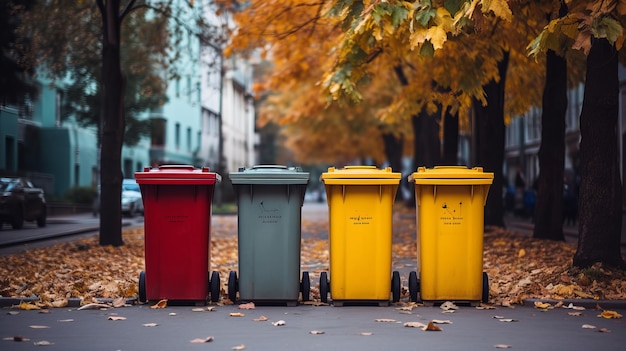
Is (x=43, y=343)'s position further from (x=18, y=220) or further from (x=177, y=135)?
(x=177, y=135)

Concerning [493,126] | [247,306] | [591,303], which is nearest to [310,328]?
[247,306]

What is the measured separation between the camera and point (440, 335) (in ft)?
26.7

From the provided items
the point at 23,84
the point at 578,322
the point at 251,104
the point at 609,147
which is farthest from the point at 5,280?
the point at 251,104

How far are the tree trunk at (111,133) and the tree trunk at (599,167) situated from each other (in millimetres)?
9225

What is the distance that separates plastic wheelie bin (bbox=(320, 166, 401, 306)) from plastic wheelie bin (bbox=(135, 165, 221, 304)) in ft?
4.28

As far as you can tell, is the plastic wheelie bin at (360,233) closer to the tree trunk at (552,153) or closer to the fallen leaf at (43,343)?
the fallen leaf at (43,343)

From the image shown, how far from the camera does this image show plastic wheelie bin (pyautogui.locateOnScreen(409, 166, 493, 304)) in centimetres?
996

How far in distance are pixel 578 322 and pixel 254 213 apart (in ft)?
11.0

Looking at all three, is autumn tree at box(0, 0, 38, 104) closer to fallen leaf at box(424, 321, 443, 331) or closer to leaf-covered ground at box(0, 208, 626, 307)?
leaf-covered ground at box(0, 208, 626, 307)

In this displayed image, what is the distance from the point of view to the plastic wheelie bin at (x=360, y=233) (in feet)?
32.4

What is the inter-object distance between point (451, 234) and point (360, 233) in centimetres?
95

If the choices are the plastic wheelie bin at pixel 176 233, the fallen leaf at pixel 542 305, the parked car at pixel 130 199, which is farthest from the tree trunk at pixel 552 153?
the parked car at pixel 130 199

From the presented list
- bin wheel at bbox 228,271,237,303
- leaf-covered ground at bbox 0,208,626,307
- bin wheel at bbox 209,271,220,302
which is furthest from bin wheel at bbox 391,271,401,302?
bin wheel at bbox 209,271,220,302

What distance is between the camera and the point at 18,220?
26.6 meters
